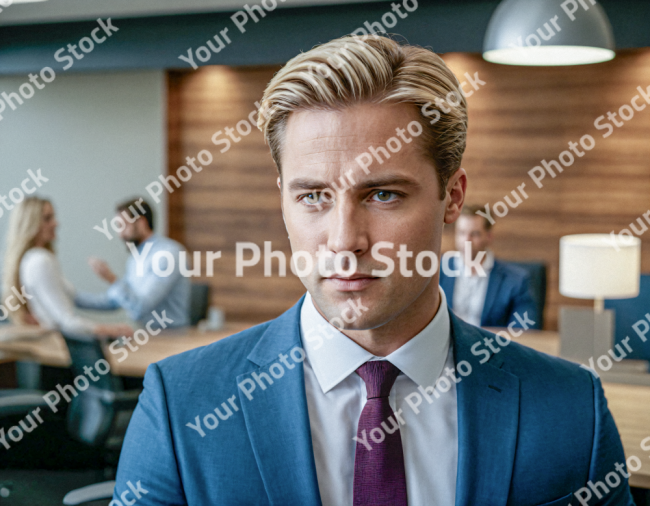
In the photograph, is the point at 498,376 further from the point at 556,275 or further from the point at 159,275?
the point at 556,275

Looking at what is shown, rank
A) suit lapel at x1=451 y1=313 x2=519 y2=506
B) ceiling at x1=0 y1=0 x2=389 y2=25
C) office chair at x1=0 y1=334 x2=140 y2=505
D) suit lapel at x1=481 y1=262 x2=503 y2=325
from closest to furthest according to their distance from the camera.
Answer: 1. suit lapel at x1=451 y1=313 x2=519 y2=506
2. office chair at x1=0 y1=334 x2=140 y2=505
3. suit lapel at x1=481 y1=262 x2=503 y2=325
4. ceiling at x1=0 y1=0 x2=389 y2=25

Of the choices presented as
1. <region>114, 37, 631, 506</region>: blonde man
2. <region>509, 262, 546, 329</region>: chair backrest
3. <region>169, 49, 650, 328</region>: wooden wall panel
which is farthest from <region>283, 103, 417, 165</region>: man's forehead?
<region>169, 49, 650, 328</region>: wooden wall panel

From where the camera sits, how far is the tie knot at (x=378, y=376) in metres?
1.20

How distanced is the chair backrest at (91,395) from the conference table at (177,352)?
0.38 ft

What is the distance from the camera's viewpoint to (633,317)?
4.20 metres

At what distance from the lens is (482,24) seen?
4.85m

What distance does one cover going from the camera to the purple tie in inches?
45.1

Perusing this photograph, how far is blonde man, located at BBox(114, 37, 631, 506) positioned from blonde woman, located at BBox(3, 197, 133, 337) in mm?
3098

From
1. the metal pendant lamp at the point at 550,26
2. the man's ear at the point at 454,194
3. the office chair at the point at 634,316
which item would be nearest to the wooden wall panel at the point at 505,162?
the office chair at the point at 634,316

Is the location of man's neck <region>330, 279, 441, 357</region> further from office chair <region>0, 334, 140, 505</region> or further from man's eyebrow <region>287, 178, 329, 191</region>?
office chair <region>0, 334, 140, 505</region>

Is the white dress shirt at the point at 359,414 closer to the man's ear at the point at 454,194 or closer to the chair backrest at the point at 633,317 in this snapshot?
the man's ear at the point at 454,194

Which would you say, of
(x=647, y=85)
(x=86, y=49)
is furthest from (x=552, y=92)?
(x=86, y=49)

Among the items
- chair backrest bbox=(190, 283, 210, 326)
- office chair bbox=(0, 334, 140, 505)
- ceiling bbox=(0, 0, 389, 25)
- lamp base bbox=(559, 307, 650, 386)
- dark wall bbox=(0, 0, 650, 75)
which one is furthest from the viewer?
ceiling bbox=(0, 0, 389, 25)

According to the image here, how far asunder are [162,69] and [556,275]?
4.07m
